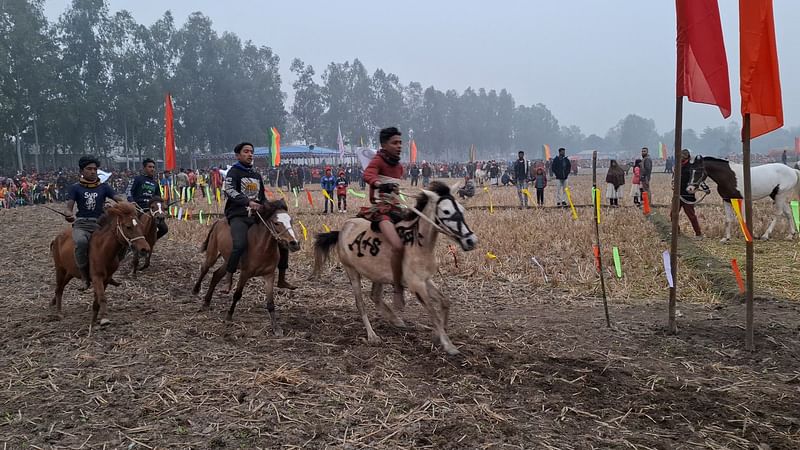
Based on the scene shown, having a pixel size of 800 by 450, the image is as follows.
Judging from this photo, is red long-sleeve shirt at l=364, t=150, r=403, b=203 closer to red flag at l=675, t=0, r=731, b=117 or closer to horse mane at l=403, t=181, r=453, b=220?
horse mane at l=403, t=181, r=453, b=220

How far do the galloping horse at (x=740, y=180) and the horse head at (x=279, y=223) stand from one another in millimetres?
10522

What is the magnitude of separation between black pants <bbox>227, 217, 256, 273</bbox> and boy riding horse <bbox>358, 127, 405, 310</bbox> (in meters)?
1.83

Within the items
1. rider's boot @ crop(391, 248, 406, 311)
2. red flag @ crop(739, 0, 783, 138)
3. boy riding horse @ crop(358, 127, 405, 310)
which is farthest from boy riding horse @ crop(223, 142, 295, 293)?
red flag @ crop(739, 0, 783, 138)

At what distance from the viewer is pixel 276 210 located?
7953 mm

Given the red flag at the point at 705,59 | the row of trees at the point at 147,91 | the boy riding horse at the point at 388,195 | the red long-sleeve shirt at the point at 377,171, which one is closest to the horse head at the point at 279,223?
the boy riding horse at the point at 388,195

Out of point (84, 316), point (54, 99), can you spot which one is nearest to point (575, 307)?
point (84, 316)

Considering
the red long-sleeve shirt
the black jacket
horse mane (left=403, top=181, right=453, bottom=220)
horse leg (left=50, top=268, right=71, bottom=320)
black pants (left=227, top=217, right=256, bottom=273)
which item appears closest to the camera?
horse mane (left=403, top=181, right=453, bottom=220)

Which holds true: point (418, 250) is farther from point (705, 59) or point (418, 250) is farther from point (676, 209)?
point (705, 59)

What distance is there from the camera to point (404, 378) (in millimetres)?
5906

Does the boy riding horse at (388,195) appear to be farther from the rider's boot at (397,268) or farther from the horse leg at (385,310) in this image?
the horse leg at (385,310)

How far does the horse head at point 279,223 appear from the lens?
7.61 meters

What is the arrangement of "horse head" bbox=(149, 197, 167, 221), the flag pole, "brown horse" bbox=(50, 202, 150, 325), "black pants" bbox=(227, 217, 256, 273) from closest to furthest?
the flag pole, "brown horse" bbox=(50, 202, 150, 325), "black pants" bbox=(227, 217, 256, 273), "horse head" bbox=(149, 197, 167, 221)

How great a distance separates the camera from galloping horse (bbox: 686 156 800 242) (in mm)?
13898

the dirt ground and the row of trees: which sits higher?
the row of trees
